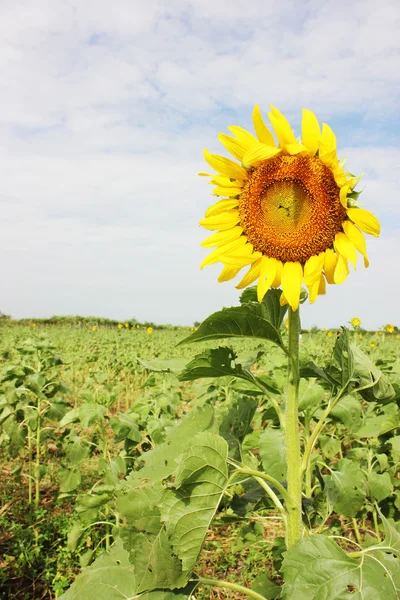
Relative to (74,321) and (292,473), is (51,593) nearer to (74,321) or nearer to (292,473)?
(292,473)

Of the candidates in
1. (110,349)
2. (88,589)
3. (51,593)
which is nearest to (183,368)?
(88,589)

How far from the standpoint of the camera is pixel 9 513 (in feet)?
14.9

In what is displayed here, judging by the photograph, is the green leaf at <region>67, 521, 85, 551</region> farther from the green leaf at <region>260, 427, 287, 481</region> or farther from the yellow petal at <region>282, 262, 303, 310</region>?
the yellow petal at <region>282, 262, 303, 310</region>

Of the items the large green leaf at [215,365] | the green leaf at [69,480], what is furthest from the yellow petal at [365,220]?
the green leaf at [69,480]

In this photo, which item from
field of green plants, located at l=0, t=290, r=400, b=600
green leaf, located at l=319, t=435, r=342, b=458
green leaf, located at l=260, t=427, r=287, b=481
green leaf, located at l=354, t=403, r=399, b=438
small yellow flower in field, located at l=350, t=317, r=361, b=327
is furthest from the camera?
small yellow flower in field, located at l=350, t=317, r=361, b=327

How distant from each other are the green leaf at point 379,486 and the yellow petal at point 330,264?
8.04ft

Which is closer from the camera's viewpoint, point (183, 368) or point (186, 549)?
point (186, 549)

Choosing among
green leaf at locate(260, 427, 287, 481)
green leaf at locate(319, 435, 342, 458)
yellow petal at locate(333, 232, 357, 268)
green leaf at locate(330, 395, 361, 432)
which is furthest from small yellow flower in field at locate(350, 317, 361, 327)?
yellow petal at locate(333, 232, 357, 268)

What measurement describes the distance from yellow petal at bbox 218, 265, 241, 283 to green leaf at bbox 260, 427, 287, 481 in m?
0.82

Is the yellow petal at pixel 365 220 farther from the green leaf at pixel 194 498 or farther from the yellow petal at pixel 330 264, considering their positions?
the green leaf at pixel 194 498

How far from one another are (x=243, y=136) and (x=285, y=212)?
11.2 inches

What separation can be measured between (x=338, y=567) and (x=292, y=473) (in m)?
0.33

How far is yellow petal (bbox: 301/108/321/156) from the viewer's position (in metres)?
1.69

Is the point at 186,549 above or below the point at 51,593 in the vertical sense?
above
